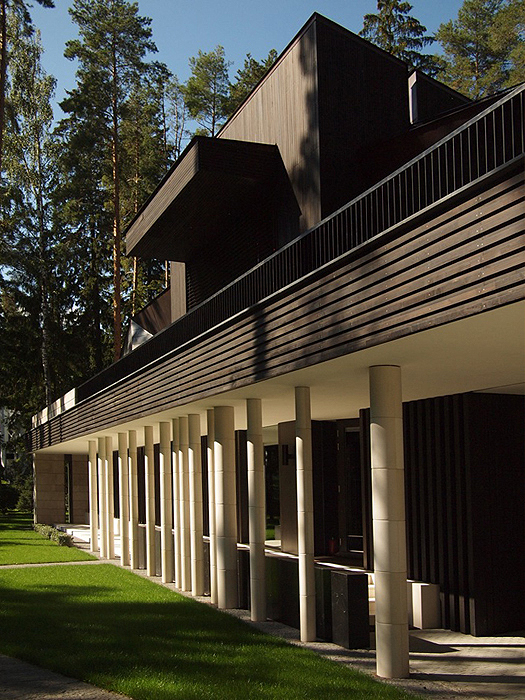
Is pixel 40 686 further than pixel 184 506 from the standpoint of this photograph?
No

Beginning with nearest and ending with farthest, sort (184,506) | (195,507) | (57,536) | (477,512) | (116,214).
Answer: (477,512), (195,507), (184,506), (57,536), (116,214)

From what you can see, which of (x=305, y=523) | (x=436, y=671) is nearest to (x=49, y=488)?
(x=305, y=523)

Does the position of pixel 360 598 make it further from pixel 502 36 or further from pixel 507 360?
pixel 502 36

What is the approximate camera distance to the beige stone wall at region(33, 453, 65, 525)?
40.7m

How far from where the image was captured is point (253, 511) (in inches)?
567

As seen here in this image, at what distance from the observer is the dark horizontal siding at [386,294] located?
6.93 metres

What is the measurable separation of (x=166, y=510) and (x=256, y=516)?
249 inches

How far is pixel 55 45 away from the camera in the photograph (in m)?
42.9

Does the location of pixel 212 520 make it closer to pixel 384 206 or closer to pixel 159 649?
pixel 159 649

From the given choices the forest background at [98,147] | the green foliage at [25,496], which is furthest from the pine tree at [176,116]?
the green foliage at [25,496]

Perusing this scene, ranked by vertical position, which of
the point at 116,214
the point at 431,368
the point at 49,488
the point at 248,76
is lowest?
the point at 49,488

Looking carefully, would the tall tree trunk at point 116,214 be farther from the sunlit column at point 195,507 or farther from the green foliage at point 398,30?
the sunlit column at point 195,507

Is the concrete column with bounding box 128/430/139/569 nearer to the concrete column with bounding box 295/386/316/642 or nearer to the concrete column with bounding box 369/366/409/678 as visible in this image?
the concrete column with bounding box 295/386/316/642

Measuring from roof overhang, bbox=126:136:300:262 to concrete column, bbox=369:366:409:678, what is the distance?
6599 millimetres
